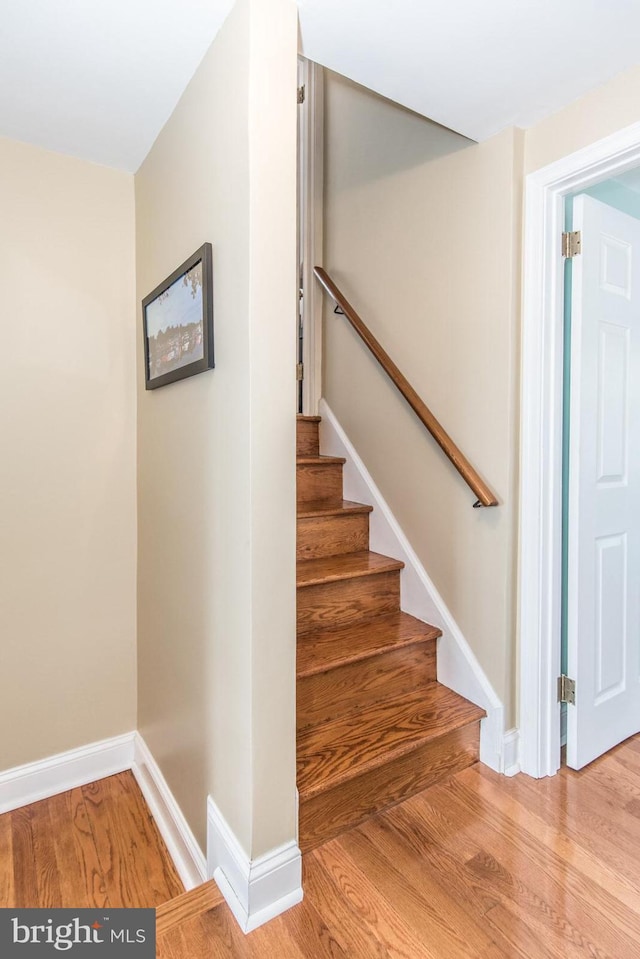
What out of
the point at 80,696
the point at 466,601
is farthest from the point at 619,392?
the point at 80,696

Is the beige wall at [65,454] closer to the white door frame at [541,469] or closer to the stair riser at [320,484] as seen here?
→ the stair riser at [320,484]

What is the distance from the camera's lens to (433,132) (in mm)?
2092

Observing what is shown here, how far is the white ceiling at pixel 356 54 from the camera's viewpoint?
1.27m

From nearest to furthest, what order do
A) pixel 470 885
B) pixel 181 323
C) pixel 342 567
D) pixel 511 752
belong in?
pixel 470 885, pixel 181 323, pixel 511 752, pixel 342 567

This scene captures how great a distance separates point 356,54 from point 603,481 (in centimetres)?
156

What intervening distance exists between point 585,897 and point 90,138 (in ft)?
8.89

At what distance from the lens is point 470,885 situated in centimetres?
139

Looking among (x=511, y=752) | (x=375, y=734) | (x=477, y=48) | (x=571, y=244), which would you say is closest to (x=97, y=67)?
(x=477, y=48)

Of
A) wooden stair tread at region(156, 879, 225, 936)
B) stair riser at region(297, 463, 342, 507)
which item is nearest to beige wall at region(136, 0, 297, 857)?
wooden stair tread at region(156, 879, 225, 936)

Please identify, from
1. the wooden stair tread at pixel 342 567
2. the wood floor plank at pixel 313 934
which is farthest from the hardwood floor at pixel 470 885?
the wooden stair tread at pixel 342 567

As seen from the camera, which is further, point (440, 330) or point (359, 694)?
point (440, 330)

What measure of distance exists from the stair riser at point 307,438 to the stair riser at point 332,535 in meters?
0.56

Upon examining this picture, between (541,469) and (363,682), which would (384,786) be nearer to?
(363,682)

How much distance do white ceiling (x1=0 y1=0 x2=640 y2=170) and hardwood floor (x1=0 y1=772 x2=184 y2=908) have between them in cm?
231
